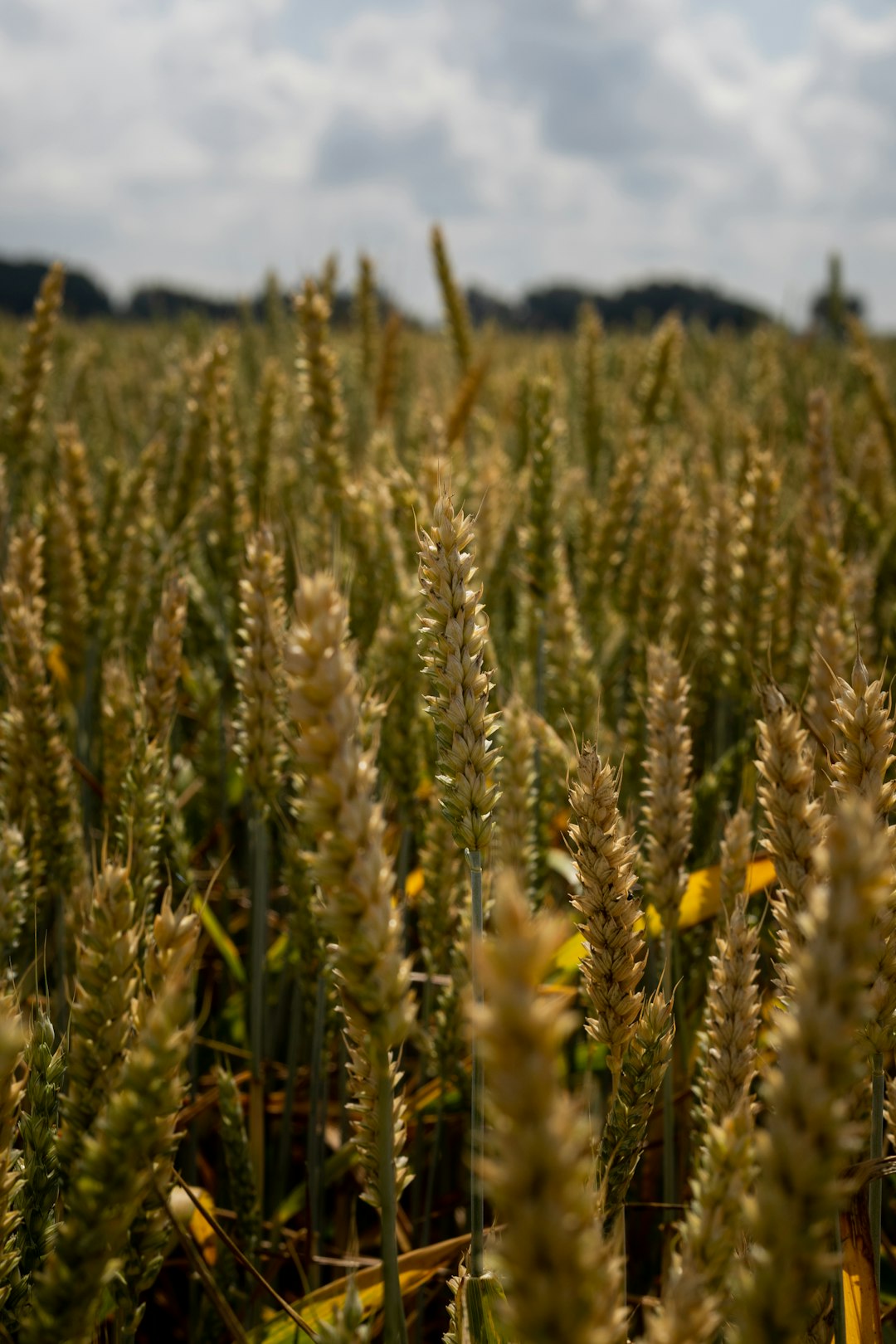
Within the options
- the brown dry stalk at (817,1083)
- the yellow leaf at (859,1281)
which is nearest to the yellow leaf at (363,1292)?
the yellow leaf at (859,1281)

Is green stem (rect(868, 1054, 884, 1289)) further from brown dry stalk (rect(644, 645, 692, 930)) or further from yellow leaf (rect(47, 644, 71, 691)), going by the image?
yellow leaf (rect(47, 644, 71, 691))

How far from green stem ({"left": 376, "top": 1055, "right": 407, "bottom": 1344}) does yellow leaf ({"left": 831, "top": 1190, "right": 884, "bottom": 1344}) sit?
0.54 m

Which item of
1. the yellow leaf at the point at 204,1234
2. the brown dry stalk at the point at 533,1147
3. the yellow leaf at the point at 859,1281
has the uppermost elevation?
the brown dry stalk at the point at 533,1147

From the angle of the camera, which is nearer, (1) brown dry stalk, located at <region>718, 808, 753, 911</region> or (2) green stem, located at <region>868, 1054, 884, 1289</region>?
(2) green stem, located at <region>868, 1054, 884, 1289</region>

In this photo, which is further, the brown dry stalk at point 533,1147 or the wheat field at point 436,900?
the wheat field at point 436,900

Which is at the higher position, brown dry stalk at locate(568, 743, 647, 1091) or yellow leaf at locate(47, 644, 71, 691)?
yellow leaf at locate(47, 644, 71, 691)

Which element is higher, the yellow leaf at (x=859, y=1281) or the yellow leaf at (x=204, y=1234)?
the yellow leaf at (x=859, y=1281)

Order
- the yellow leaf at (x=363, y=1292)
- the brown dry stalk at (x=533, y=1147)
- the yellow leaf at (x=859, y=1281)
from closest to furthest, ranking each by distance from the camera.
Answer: the brown dry stalk at (x=533, y=1147), the yellow leaf at (x=859, y=1281), the yellow leaf at (x=363, y=1292)

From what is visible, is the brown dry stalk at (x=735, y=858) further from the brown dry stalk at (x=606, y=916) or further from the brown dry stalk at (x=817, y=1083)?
the brown dry stalk at (x=817, y=1083)

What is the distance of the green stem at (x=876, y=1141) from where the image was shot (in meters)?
1.05

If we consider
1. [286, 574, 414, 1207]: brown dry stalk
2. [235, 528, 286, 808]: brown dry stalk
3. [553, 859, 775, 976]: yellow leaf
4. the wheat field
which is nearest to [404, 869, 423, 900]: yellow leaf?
the wheat field

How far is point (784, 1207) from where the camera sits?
56cm

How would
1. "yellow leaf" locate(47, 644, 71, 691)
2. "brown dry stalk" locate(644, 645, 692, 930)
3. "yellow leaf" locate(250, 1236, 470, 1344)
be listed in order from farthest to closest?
1. "yellow leaf" locate(47, 644, 71, 691)
2. "brown dry stalk" locate(644, 645, 692, 930)
3. "yellow leaf" locate(250, 1236, 470, 1344)

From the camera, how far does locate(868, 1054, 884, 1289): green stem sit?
1.05 metres
